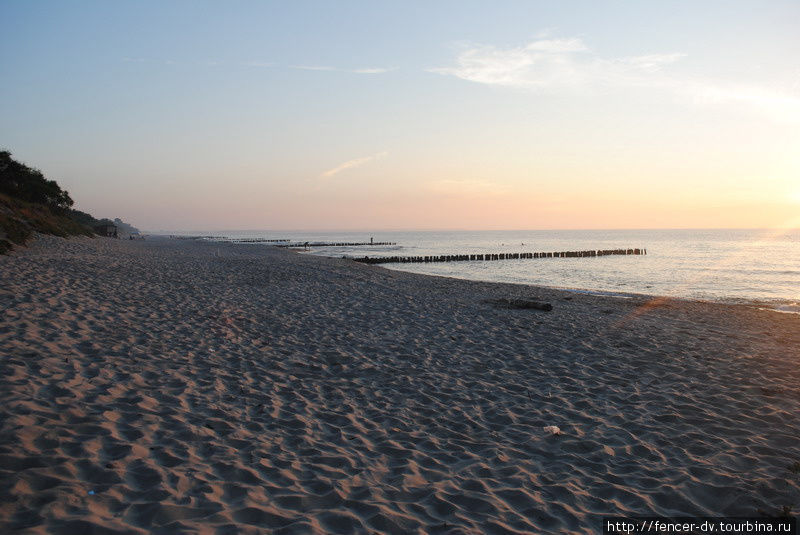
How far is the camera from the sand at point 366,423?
12.8ft

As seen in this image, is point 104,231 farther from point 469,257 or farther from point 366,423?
point 366,423

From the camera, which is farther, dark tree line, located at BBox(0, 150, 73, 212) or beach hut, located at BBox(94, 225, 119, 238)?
beach hut, located at BBox(94, 225, 119, 238)

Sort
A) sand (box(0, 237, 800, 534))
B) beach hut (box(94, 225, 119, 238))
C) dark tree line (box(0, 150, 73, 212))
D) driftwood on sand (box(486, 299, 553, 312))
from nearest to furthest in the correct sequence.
A: sand (box(0, 237, 800, 534)) < driftwood on sand (box(486, 299, 553, 312)) < dark tree line (box(0, 150, 73, 212)) < beach hut (box(94, 225, 119, 238))

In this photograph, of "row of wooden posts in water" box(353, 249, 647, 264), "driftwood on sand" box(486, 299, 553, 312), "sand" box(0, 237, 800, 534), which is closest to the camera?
"sand" box(0, 237, 800, 534)

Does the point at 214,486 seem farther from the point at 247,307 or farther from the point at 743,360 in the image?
the point at 743,360

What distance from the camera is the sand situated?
389cm

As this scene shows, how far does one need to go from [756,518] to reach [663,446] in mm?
1311

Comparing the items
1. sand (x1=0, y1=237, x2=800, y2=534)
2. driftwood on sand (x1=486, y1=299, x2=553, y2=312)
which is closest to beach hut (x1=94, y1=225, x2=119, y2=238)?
sand (x1=0, y1=237, x2=800, y2=534)

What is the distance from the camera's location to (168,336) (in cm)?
895

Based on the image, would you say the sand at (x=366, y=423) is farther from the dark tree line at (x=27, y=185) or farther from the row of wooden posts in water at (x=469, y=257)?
the dark tree line at (x=27, y=185)

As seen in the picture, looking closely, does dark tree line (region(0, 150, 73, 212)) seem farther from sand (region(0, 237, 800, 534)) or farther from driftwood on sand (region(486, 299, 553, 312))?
driftwood on sand (region(486, 299, 553, 312))

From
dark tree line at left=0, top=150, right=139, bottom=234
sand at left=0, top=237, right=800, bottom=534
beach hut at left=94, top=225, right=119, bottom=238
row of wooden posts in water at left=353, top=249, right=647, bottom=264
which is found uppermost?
dark tree line at left=0, top=150, right=139, bottom=234

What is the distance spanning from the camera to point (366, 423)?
5.83 metres

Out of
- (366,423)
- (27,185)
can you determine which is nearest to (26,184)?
(27,185)
